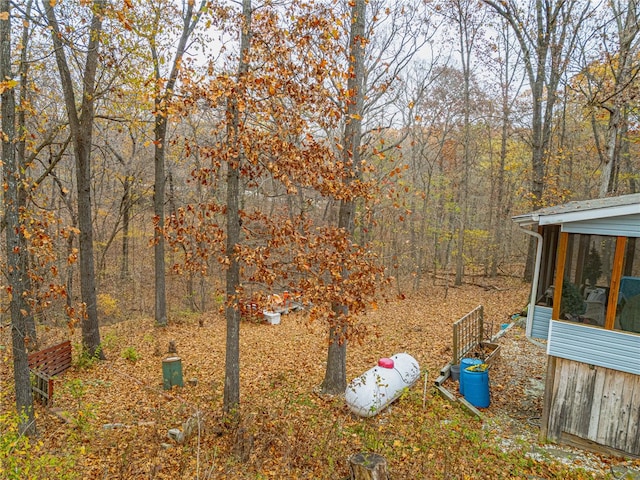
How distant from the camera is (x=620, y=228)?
529 centimetres

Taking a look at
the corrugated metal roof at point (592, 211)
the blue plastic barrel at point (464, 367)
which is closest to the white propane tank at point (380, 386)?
the blue plastic barrel at point (464, 367)

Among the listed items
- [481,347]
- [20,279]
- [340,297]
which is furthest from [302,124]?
[481,347]

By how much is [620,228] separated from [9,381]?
36.5 ft

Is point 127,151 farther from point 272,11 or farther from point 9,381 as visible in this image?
point 272,11

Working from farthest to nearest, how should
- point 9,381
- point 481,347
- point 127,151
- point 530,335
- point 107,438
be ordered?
point 127,151
point 481,347
point 9,381
point 530,335
point 107,438

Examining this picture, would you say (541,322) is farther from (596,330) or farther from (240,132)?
(240,132)

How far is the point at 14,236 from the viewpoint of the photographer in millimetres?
5113

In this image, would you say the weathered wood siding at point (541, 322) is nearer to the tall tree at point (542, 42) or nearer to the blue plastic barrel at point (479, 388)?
the blue plastic barrel at point (479, 388)

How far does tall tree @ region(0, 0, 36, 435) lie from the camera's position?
487 cm

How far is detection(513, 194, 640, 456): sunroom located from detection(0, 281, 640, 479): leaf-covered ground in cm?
56

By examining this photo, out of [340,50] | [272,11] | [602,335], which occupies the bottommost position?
[602,335]

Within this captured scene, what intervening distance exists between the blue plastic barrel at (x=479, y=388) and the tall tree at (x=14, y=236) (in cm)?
719

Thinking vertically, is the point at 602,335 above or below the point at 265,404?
above

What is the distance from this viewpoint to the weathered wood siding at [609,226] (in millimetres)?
5188
